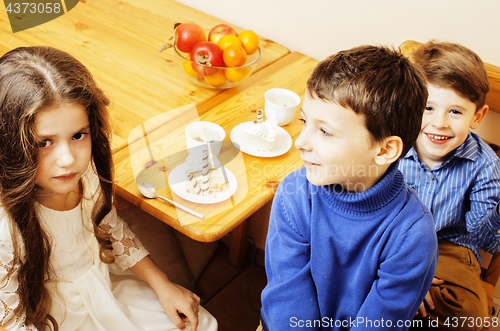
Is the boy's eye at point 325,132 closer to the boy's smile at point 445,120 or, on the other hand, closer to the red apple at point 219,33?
the boy's smile at point 445,120


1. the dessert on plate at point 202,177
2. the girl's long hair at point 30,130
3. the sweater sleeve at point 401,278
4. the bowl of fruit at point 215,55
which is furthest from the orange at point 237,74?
the sweater sleeve at point 401,278

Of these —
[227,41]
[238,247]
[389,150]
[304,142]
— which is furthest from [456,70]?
[238,247]

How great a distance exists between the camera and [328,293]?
0.98 metres

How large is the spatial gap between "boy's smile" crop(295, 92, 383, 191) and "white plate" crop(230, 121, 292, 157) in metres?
0.29

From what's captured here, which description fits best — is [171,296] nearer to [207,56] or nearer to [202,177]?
[202,177]

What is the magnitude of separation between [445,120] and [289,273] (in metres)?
0.62

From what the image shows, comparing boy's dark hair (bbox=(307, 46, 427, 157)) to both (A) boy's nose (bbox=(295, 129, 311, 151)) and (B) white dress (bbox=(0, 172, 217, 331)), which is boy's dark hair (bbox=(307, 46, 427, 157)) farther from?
(B) white dress (bbox=(0, 172, 217, 331))

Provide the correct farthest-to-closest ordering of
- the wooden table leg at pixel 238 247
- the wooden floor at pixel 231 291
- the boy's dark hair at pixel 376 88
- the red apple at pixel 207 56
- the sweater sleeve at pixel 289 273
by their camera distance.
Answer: the wooden table leg at pixel 238 247
the wooden floor at pixel 231 291
the red apple at pixel 207 56
the sweater sleeve at pixel 289 273
the boy's dark hair at pixel 376 88

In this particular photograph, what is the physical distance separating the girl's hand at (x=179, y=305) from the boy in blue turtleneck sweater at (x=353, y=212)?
0.73 feet

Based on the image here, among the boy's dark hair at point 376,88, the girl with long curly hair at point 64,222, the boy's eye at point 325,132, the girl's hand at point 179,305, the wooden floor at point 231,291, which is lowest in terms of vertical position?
the wooden floor at point 231,291

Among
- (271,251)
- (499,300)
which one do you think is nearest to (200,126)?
(271,251)

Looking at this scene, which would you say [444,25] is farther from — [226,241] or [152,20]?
[226,241]

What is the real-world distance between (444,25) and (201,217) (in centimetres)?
102

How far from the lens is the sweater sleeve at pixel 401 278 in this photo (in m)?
0.89
